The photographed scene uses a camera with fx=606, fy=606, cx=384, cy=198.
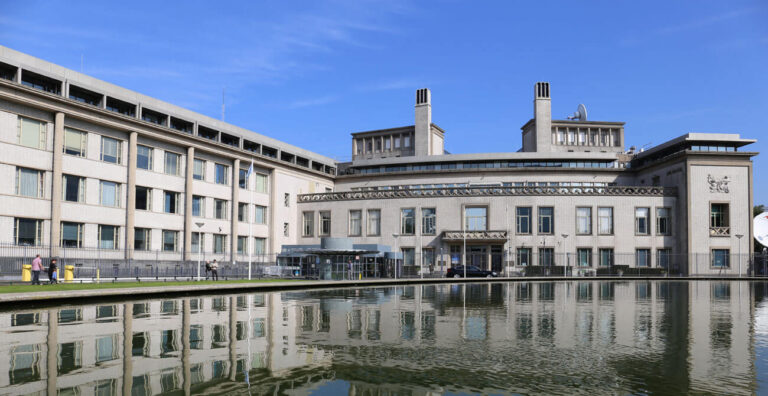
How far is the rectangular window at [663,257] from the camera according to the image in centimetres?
6731

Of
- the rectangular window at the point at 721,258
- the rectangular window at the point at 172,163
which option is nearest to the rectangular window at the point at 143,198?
the rectangular window at the point at 172,163

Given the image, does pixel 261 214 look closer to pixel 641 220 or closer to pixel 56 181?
pixel 56 181

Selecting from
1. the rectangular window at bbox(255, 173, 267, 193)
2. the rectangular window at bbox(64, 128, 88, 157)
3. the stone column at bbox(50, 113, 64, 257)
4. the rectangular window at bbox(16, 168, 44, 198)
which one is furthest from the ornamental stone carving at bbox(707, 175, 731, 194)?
the rectangular window at bbox(16, 168, 44, 198)

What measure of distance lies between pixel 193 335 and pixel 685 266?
63928mm

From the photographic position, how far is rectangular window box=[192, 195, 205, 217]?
195 ft

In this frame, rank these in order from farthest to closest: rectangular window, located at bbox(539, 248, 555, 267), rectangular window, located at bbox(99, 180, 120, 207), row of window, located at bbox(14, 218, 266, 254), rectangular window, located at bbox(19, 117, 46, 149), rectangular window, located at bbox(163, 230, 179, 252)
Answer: rectangular window, located at bbox(539, 248, 555, 267) < rectangular window, located at bbox(163, 230, 179, 252) < rectangular window, located at bbox(99, 180, 120, 207) < rectangular window, located at bbox(19, 117, 46, 149) < row of window, located at bbox(14, 218, 266, 254)

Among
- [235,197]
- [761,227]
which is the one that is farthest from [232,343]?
[761,227]

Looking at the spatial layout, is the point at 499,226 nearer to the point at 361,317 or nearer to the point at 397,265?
the point at 397,265

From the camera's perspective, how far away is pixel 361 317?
61.3 feet

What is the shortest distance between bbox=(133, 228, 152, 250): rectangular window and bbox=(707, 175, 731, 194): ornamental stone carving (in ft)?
190

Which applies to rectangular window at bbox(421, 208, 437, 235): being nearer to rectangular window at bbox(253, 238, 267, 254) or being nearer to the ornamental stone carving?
rectangular window at bbox(253, 238, 267, 254)

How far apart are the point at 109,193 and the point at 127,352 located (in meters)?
43.1

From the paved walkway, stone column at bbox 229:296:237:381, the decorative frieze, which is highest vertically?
the decorative frieze

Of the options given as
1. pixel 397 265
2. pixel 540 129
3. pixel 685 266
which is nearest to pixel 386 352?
pixel 397 265
